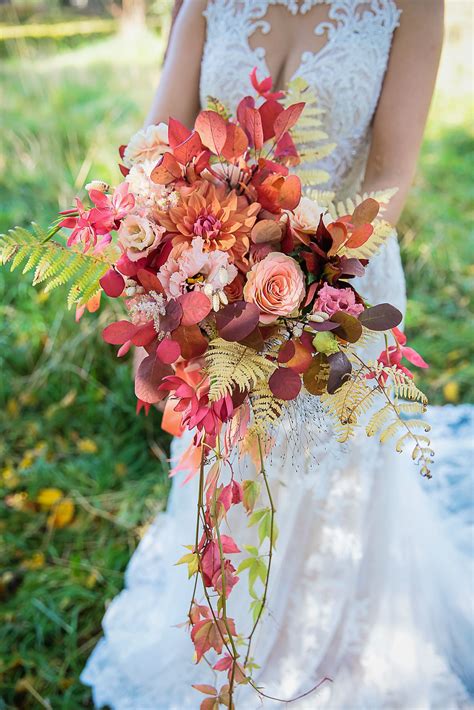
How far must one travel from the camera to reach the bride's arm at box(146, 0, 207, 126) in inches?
76.7

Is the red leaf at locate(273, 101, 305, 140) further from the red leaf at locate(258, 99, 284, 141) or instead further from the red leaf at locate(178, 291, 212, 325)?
the red leaf at locate(178, 291, 212, 325)

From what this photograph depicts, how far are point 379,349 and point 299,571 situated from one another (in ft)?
2.55

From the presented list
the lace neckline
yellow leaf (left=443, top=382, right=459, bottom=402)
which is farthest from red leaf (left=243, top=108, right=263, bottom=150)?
yellow leaf (left=443, top=382, right=459, bottom=402)

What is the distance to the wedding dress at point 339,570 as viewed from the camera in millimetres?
1839

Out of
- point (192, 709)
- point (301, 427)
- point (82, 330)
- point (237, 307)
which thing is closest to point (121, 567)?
point (192, 709)

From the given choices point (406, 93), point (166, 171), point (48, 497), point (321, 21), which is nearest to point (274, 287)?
point (166, 171)

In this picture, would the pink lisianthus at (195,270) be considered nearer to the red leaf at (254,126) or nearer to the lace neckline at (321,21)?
the red leaf at (254,126)

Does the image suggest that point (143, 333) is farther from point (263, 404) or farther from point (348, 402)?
point (348, 402)

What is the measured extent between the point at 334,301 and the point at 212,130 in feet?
1.26

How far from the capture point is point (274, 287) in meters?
1.03

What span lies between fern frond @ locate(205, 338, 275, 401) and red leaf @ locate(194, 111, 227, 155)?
14.3 inches

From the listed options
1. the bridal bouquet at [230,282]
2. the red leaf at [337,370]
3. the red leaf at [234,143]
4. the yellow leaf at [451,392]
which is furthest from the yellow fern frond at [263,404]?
the yellow leaf at [451,392]

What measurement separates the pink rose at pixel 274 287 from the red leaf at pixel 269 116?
0.32 meters

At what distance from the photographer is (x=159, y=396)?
1.12m
